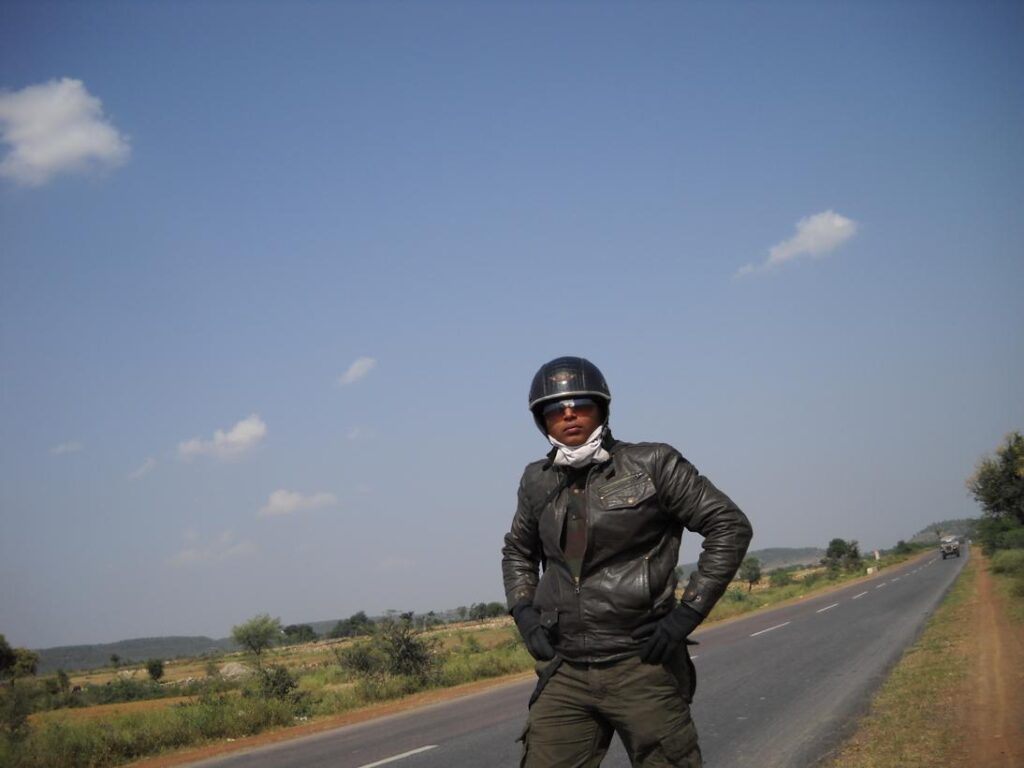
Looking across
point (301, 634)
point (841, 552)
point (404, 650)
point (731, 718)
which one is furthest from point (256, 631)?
point (841, 552)

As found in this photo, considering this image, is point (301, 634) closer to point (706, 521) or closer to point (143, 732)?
point (143, 732)

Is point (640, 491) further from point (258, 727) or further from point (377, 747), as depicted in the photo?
point (258, 727)

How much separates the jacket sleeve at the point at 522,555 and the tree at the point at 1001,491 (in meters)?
46.8

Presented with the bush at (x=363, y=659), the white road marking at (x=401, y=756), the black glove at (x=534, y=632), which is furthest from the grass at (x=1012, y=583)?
the black glove at (x=534, y=632)

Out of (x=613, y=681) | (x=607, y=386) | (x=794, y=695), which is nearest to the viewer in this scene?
(x=613, y=681)

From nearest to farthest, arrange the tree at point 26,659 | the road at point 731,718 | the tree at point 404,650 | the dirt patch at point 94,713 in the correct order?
the road at point 731,718 → the dirt patch at point 94,713 → the tree at point 404,650 → the tree at point 26,659

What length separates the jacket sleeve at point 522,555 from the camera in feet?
11.7

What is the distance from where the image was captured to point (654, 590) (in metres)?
3.17

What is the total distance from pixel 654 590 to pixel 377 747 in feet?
24.6

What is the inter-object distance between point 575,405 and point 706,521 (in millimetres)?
698

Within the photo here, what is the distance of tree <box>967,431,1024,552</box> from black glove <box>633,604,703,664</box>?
1849 inches

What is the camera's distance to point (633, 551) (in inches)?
128

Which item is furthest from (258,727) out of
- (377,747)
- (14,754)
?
(377,747)

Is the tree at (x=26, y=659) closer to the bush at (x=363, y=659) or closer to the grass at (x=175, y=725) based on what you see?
the bush at (x=363, y=659)
